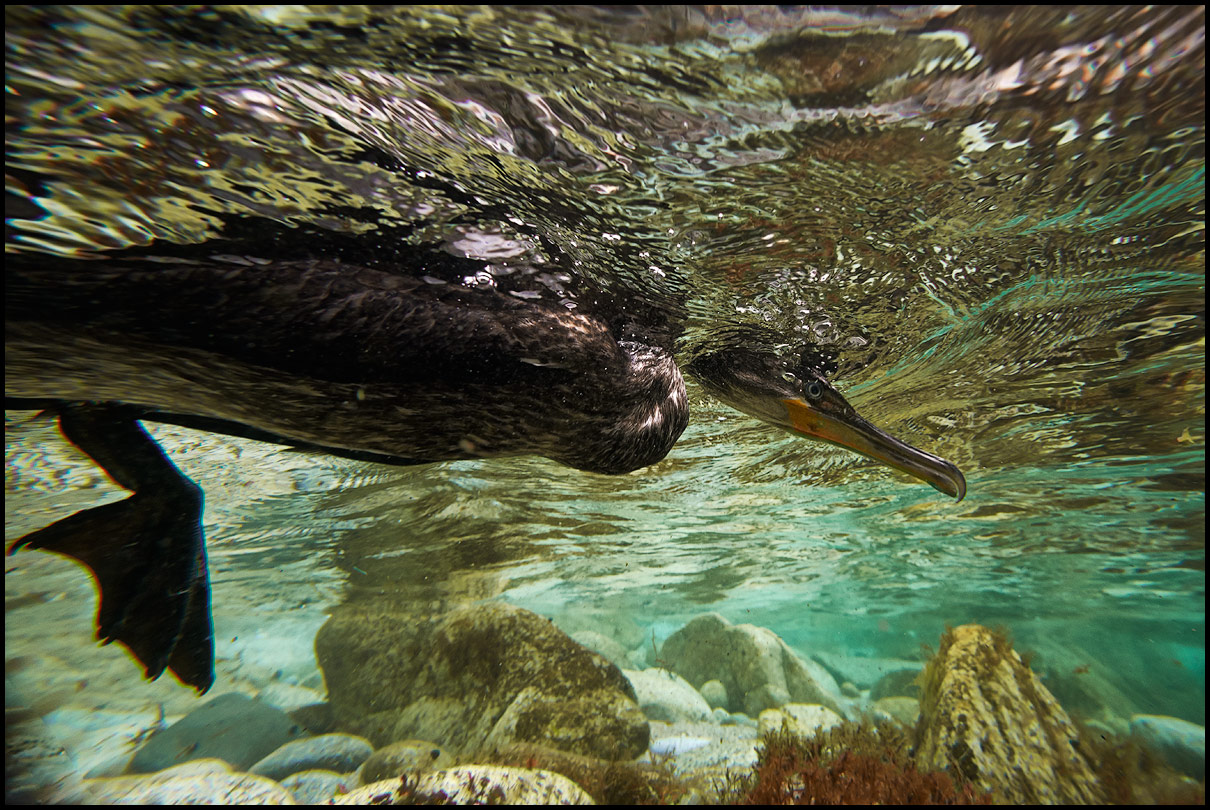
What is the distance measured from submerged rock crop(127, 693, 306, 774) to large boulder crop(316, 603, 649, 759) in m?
1.39

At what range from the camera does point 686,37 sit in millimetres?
2109

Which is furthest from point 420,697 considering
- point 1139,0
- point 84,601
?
point 84,601

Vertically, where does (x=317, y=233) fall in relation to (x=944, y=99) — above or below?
below

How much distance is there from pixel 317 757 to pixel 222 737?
11.9ft

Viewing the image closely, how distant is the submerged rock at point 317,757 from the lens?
8.06m

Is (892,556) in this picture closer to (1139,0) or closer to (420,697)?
(420,697)

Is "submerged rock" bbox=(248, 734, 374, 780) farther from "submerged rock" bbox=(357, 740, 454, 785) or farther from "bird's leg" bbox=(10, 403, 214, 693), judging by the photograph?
"bird's leg" bbox=(10, 403, 214, 693)

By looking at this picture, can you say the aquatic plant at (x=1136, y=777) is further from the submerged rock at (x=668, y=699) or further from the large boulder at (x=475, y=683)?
the large boulder at (x=475, y=683)

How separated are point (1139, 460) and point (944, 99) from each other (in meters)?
10.1

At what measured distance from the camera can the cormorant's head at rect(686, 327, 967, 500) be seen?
3.55m

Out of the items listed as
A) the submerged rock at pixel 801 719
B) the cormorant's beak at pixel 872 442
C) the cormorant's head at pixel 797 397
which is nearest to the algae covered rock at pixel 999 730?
the submerged rock at pixel 801 719

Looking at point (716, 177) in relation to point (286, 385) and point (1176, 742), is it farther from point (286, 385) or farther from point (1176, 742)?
point (1176, 742)

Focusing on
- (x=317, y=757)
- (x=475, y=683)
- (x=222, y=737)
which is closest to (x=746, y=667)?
(x=475, y=683)

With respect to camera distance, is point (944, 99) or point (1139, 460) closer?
point (944, 99)
